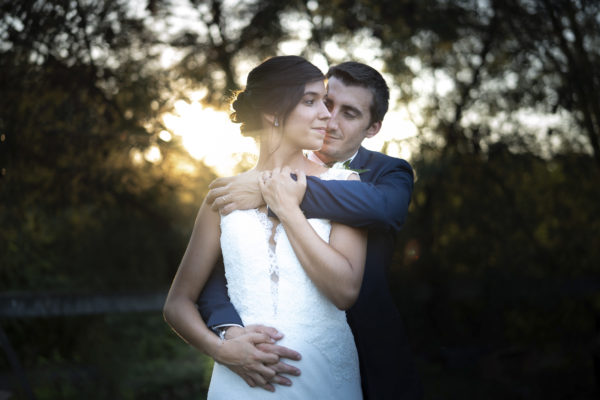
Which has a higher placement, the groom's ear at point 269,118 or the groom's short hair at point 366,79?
the groom's short hair at point 366,79

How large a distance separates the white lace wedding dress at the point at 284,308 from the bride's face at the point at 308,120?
32 cm

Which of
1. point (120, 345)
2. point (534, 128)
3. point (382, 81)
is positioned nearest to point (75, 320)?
point (120, 345)

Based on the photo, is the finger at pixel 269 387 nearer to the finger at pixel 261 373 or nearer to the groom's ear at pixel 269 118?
the finger at pixel 261 373

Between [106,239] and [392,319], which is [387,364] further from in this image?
[106,239]

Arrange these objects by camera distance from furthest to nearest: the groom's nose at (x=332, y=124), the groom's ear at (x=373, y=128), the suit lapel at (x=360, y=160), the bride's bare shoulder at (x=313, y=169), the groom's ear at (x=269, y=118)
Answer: the groom's ear at (x=373, y=128)
the groom's nose at (x=332, y=124)
the suit lapel at (x=360, y=160)
the bride's bare shoulder at (x=313, y=169)
the groom's ear at (x=269, y=118)

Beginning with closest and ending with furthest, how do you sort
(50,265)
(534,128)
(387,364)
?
(387,364) < (534,128) < (50,265)

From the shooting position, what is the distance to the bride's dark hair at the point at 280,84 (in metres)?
2.25

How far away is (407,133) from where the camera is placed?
584cm

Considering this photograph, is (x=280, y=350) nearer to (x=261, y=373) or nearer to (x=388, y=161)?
(x=261, y=373)

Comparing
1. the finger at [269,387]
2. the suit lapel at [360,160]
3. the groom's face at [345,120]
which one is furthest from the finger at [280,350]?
the groom's face at [345,120]

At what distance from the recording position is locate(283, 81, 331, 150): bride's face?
226 cm

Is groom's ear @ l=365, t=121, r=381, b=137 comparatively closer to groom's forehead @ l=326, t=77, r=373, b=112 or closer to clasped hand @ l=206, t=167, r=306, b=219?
groom's forehead @ l=326, t=77, r=373, b=112

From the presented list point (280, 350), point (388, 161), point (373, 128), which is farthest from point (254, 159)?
point (280, 350)

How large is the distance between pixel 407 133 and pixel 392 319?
3597 mm
